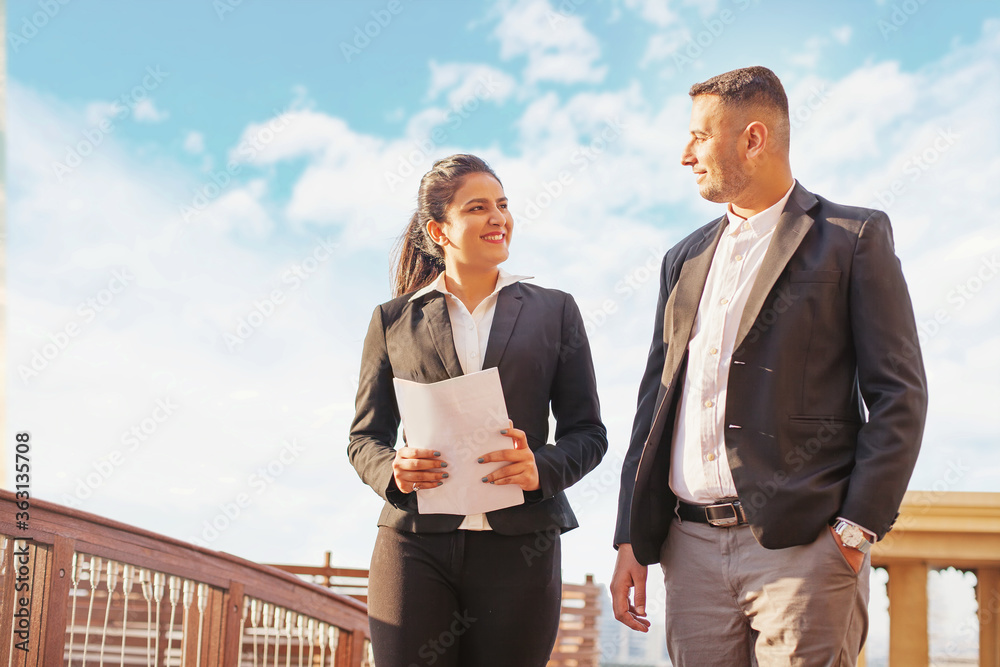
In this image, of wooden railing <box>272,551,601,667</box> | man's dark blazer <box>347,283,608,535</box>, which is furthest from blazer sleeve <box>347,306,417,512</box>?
wooden railing <box>272,551,601,667</box>

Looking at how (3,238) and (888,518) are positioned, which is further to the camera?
(3,238)

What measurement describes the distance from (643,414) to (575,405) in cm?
17

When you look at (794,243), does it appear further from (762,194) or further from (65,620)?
(65,620)

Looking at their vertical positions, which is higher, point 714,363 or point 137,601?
point 714,363

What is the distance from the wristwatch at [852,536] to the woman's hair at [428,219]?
3.71 feet

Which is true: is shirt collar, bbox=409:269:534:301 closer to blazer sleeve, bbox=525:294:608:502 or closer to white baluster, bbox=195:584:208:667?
blazer sleeve, bbox=525:294:608:502

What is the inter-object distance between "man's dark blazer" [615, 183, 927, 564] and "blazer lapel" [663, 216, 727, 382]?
5 centimetres

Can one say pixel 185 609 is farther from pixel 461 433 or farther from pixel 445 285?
pixel 461 433

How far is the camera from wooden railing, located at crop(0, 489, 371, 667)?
3.19m

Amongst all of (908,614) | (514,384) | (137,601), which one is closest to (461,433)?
(514,384)

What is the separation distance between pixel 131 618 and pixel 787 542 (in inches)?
165

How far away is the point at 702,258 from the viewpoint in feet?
6.03

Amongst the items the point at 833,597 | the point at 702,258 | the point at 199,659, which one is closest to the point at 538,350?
the point at 702,258

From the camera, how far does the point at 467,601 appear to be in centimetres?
179
